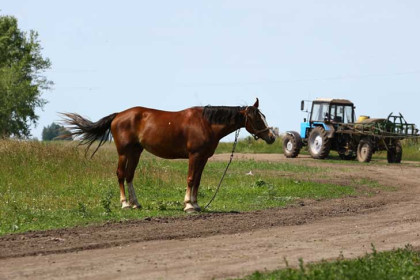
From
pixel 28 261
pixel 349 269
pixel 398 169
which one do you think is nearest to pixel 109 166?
pixel 398 169

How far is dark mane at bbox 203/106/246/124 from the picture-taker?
1867cm

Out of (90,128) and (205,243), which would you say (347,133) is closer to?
(90,128)

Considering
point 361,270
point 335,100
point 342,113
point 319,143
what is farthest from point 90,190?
point 342,113

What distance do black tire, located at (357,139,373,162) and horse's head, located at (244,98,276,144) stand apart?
21925 mm

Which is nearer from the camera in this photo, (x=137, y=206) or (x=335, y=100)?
(x=137, y=206)

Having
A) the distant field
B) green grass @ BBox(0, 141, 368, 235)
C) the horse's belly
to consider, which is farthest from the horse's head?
the distant field

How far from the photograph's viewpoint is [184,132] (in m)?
18.7

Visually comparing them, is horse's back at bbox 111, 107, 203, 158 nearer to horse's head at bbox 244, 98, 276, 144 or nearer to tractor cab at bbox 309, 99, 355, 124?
horse's head at bbox 244, 98, 276, 144

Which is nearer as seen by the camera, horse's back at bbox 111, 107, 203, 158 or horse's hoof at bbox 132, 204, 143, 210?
horse's back at bbox 111, 107, 203, 158

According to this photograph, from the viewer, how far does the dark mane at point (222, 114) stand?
18.7 m

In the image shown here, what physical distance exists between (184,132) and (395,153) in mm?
24525

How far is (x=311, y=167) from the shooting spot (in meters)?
36.2

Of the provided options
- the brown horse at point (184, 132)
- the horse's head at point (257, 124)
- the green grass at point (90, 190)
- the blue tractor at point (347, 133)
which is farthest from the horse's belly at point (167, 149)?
the blue tractor at point (347, 133)

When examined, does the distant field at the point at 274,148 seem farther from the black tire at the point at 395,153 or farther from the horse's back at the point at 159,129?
the horse's back at the point at 159,129
